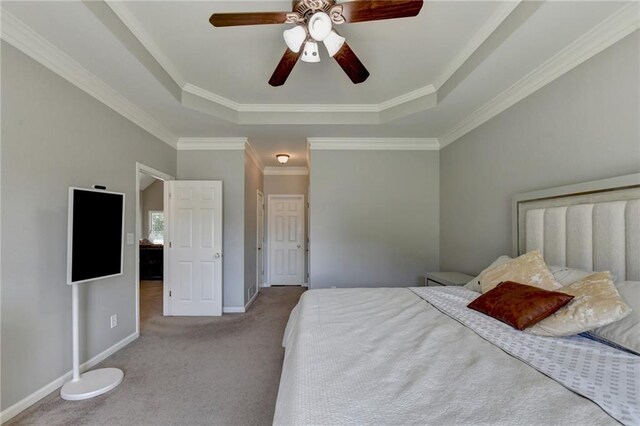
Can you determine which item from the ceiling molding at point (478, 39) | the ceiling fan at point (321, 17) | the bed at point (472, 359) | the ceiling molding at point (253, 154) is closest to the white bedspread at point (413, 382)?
the bed at point (472, 359)

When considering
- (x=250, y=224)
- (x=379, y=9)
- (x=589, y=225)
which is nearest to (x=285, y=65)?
(x=379, y=9)

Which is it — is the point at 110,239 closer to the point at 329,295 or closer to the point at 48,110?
the point at 48,110

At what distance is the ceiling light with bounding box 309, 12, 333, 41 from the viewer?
5.66 ft

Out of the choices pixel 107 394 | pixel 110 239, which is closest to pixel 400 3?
pixel 110 239

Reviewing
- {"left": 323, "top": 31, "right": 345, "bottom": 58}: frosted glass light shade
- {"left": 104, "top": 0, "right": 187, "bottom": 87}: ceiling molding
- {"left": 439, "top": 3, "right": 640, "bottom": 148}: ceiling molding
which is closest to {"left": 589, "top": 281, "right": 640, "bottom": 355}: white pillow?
{"left": 439, "top": 3, "right": 640, "bottom": 148}: ceiling molding

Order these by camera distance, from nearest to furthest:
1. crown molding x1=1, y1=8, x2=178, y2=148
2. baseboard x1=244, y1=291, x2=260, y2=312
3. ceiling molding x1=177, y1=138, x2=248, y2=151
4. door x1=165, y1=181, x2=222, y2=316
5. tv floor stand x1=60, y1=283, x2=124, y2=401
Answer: crown molding x1=1, y1=8, x2=178, y2=148 → tv floor stand x1=60, y1=283, x2=124, y2=401 → door x1=165, y1=181, x2=222, y2=316 → ceiling molding x1=177, y1=138, x2=248, y2=151 → baseboard x1=244, y1=291, x2=260, y2=312

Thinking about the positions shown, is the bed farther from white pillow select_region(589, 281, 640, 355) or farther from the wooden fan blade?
the wooden fan blade

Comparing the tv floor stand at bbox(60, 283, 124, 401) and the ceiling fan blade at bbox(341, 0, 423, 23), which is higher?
the ceiling fan blade at bbox(341, 0, 423, 23)

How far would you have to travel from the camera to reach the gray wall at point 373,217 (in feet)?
13.8

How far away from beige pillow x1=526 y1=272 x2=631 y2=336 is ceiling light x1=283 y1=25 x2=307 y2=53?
86.4 inches

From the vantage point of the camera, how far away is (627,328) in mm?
1269

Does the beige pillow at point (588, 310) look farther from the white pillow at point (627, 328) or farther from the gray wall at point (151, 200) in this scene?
the gray wall at point (151, 200)

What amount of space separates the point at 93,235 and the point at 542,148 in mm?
3724

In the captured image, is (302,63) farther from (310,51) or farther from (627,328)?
(627,328)
